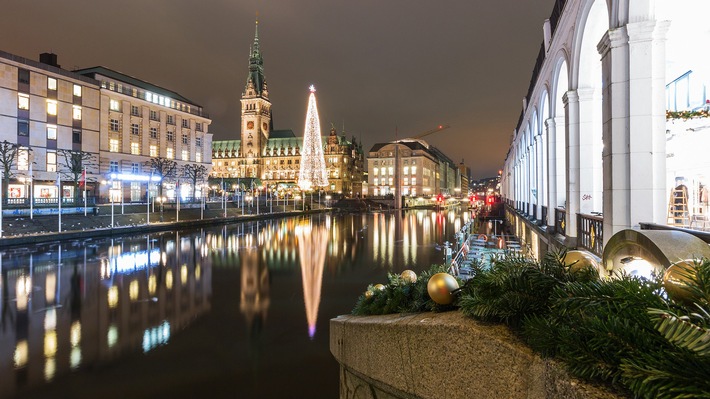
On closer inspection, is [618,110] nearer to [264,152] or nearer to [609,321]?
[609,321]

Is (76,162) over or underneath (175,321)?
over

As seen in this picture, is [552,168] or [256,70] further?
[256,70]

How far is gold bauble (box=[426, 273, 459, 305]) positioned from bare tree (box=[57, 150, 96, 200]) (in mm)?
48993

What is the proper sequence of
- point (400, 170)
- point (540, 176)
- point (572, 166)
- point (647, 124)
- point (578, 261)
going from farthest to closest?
1. point (400, 170)
2. point (540, 176)
3. point (572, 166)
4. point (647, 124)
5. point (578, 261)

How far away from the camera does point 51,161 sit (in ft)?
177

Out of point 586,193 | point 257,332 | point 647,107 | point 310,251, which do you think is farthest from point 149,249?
point 647,107

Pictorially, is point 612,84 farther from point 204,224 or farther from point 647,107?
point 204,224

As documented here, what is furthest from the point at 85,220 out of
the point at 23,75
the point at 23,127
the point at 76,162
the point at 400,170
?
the point at 400,170

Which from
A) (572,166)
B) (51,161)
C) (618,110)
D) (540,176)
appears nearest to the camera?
(618,110)

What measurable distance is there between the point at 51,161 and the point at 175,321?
5823 centimetres

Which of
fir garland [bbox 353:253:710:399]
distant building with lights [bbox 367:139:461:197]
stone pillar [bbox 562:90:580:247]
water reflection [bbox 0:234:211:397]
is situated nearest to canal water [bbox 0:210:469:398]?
water reflection [bbox 0:234:211:397]

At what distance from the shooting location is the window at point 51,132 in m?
54.0

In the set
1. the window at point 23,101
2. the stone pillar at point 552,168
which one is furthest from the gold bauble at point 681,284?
the window at point 23,101

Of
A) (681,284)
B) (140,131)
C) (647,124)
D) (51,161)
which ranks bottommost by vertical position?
(681,284)
